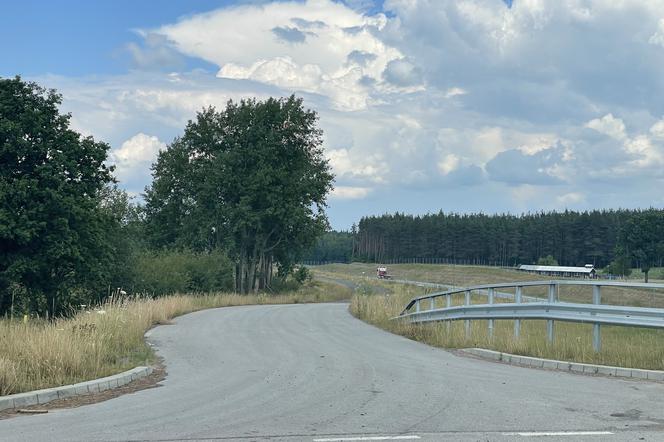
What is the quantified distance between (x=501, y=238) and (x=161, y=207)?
10576cm

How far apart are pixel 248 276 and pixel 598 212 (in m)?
105

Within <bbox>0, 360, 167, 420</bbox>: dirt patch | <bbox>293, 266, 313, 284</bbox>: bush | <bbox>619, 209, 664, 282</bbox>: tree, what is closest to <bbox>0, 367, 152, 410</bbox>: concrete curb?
<bbox>0, 360, 167, 420</bbox>: dirt patch

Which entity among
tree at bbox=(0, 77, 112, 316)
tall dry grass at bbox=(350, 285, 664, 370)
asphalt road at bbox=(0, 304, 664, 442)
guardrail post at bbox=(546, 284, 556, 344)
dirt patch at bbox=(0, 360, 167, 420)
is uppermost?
tree at bbox=(0, 77, 112, 316)

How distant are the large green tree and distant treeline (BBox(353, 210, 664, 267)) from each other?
75.9m

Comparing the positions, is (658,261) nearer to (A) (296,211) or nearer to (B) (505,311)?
(A) (296,211)

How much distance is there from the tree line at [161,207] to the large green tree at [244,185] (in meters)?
0.10

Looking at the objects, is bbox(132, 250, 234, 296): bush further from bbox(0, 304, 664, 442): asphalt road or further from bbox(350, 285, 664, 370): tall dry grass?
bbox(0, 304, 664, 442): asphalt road

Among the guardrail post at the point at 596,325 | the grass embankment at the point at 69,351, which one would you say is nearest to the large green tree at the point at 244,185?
the grass embankment at the point at 69,351

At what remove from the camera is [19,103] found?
26.5 m

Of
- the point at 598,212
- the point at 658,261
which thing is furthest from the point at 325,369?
the point at 598,212

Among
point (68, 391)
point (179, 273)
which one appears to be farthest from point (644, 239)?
point (68, 391)

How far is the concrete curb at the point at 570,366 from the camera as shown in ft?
33.3

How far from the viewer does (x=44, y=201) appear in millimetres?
25781

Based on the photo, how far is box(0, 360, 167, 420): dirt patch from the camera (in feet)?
26.1
